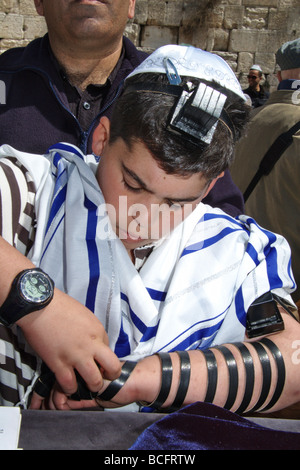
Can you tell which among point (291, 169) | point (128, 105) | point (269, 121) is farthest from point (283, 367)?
point (269, 121)

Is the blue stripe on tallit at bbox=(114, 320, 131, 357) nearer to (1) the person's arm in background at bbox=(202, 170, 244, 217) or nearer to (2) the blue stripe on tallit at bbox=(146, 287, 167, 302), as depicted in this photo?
(2) the blue stripe on tallit at bbox=(146, 287, 167, 302)

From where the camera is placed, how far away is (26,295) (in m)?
0.88

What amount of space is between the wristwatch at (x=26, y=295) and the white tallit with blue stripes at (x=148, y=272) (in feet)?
0.55

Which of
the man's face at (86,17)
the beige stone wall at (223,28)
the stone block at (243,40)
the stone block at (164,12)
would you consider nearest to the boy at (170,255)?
the man's face at (86,17)

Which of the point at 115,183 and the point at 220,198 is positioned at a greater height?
the point at 115,183

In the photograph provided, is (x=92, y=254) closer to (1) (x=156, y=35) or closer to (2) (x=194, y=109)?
(2) (x=194, y=109)

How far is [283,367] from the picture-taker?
108cm

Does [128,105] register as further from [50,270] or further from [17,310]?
[17,310]

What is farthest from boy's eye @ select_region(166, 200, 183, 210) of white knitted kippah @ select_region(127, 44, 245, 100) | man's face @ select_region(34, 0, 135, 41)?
man's face @ select_region(34, 0, 135, 41)

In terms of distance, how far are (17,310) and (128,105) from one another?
0.62 metres

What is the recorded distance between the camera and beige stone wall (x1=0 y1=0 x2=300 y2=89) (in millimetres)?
9477

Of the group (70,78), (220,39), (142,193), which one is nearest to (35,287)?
(142,193)

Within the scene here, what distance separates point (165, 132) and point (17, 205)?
403 millimetres

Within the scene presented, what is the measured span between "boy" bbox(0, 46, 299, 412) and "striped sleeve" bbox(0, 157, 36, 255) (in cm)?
2
